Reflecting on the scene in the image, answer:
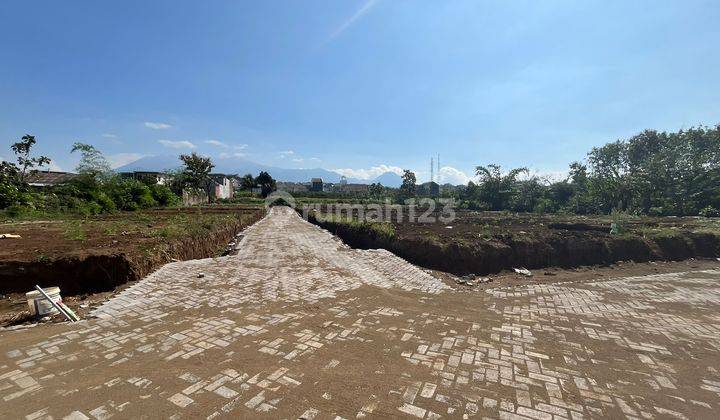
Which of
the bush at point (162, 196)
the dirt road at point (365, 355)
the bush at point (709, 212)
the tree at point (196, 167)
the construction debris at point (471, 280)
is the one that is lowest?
the construction debris at point (471, 280)

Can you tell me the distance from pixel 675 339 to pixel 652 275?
601 centimetres

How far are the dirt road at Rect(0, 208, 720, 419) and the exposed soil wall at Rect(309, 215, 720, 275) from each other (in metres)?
2.69

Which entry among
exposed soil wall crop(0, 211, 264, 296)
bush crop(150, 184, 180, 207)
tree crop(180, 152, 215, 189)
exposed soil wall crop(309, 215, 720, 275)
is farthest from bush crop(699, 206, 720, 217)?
bush crop(150, 184, 180, 207)

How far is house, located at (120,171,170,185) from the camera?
109ft

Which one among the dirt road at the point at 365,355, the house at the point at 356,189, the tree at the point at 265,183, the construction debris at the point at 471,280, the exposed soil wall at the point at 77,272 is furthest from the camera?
the house at the point at 356,189

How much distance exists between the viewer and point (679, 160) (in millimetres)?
28641

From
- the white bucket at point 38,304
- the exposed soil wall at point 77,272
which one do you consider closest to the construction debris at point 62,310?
the white bucket at point 38,304

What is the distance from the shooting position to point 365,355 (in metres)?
4.01

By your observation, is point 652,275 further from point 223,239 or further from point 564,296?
point 223,239

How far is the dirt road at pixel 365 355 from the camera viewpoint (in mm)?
3035

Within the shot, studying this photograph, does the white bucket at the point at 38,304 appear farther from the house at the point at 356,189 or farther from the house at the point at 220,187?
the house at the point at 356,189

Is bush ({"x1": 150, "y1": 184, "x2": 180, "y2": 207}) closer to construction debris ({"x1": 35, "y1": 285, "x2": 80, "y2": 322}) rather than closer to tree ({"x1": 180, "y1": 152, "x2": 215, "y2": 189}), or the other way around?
tree ({"x1": 180, "y1": 152, "x2": 215, "y2": 189})

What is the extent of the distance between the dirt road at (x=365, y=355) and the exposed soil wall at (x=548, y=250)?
106 inches

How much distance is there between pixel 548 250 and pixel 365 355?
9401 mm
